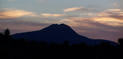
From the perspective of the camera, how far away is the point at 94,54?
58.6m

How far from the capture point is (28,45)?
61344 mm

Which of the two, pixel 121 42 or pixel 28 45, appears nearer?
pixel 121 42

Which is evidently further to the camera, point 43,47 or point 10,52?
point 43,47

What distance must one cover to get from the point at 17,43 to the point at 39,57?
7969mm

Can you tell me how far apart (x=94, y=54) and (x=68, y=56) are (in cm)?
575

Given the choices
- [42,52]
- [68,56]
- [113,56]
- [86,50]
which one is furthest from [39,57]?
[113,56]

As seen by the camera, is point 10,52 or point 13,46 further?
point 13,46

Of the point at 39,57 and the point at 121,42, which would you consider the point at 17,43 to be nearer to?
the point at 39,57

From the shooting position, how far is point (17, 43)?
6100cm

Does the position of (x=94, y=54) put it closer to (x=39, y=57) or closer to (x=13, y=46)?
(x=39, y=57)

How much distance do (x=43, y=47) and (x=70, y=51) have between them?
6265 mm

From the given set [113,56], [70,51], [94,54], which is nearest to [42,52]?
[70,51]

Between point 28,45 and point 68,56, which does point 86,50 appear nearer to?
point 68,56

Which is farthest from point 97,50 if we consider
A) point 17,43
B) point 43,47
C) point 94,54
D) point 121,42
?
point 17,43
